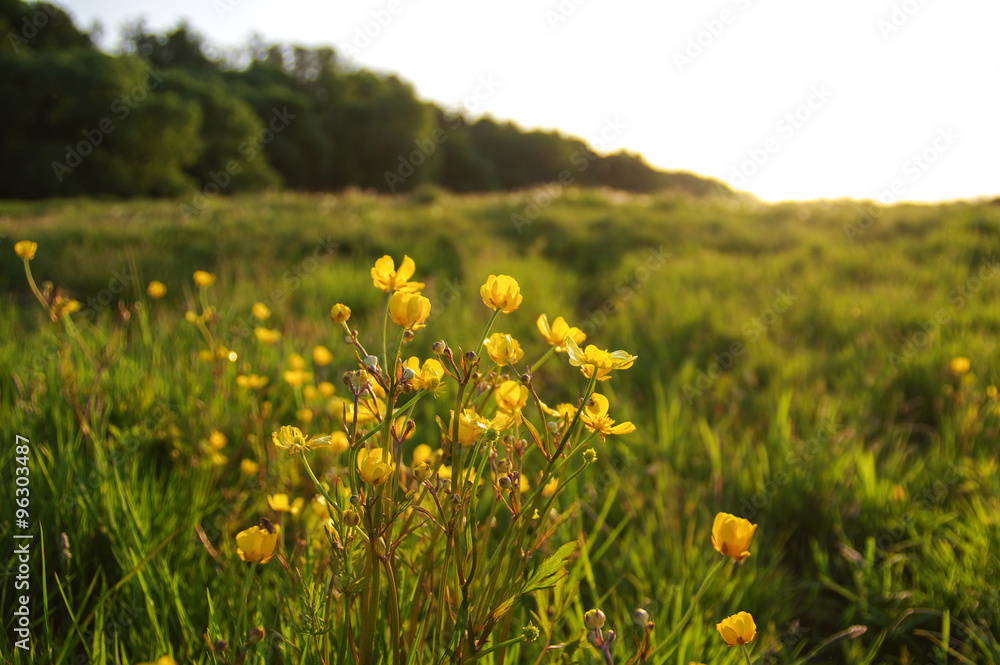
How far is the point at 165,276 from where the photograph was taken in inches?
164

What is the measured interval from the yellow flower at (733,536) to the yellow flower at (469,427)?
1.04ft

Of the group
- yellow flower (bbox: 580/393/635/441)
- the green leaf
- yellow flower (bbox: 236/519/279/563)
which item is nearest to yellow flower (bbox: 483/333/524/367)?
yellow flower (bbox: 580/393/635/441)

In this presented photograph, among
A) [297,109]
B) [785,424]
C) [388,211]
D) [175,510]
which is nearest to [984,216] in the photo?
[785,424]

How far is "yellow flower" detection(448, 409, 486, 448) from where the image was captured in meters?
0.69

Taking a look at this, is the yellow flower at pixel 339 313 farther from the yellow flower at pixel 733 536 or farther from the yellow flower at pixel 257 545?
the yellow flower at pixel 733 536

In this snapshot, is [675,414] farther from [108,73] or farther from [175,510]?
[108,73]

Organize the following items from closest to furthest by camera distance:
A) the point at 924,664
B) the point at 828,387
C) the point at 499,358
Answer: the point at 499,358
the point at 924,664
the point at 828,387

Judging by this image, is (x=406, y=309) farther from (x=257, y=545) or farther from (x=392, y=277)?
(x=257, y=545)

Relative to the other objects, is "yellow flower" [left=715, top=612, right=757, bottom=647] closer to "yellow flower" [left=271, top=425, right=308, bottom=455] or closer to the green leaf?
the green leaf

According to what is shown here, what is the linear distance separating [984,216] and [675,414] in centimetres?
621

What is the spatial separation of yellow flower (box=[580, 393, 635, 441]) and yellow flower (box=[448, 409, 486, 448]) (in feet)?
0.45

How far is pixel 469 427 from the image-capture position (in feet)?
2.28

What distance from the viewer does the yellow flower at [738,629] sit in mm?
697

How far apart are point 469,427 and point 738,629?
44cm
